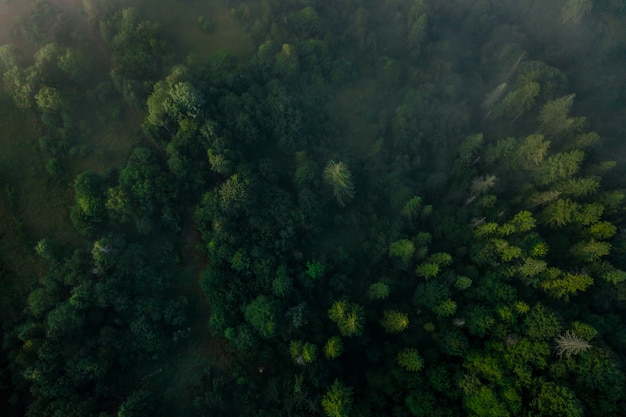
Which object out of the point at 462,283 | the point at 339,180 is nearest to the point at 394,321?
the point at 462,283

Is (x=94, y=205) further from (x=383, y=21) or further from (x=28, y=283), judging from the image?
(x=383, y=21)

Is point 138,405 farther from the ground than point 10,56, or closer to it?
closer to it

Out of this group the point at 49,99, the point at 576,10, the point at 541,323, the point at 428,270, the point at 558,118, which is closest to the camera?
the point at 541,323

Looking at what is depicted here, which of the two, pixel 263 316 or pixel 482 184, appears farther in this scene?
pixel 482 184

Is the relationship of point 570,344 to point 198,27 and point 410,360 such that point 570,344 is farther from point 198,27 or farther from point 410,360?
point 198,27

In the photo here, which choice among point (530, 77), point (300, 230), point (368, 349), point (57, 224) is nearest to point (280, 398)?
point (368, 349)

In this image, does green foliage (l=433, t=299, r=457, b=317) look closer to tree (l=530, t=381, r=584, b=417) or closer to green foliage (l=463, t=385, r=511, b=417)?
green foliage (l=463, t=385, r=511, b=417)
